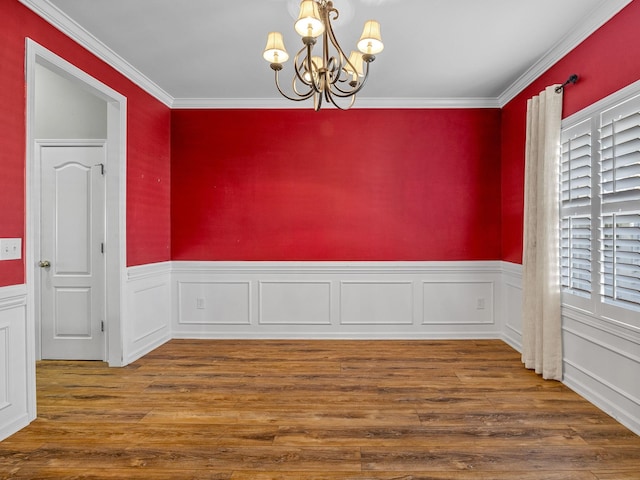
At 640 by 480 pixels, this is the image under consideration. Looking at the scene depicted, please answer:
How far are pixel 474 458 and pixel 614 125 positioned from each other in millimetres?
2422

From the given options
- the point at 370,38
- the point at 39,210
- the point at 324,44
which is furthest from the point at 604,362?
the point at 39,210

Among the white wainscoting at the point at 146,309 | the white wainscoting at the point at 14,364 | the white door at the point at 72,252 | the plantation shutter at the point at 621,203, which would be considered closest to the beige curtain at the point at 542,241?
the plantation shutter at the point at 621,203

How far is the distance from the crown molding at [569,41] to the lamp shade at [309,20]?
6.87ft

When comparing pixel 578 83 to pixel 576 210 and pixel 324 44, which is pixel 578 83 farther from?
pixel 324 44

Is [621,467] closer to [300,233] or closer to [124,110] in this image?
[300,233]

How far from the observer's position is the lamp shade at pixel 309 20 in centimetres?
219

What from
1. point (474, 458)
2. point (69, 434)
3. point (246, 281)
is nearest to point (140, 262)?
point (246, 281)

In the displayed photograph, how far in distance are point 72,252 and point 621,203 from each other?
4.75 metres

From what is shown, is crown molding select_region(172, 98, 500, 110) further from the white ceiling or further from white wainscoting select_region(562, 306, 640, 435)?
white wainscoting select_region(562, 306, 640, 435)

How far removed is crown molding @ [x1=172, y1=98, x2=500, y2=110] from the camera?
481 centimetres

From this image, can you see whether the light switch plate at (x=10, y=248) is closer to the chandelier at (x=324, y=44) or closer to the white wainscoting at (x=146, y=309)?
the white wainscoting at (x=146, y=309)

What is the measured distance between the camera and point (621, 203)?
9.09 feet

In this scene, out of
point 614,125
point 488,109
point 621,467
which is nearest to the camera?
point 621,467

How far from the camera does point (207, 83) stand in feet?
14.3
